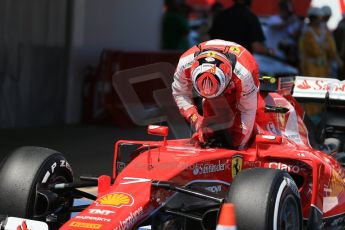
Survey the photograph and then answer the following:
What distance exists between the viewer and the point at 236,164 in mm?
6758

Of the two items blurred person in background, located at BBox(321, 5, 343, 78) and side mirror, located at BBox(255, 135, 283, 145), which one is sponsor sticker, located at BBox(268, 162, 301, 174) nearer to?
side mirror, located at BBox(255, 135, 283, 145)

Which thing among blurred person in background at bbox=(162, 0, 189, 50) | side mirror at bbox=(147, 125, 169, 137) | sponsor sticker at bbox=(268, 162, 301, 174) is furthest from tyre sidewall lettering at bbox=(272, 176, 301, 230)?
blurred person in background at bbox=(162, 0, 189, 50)

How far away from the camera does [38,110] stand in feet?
46.2

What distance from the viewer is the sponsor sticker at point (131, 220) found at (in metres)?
5.64

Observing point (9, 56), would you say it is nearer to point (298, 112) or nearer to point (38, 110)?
point (38, 110)

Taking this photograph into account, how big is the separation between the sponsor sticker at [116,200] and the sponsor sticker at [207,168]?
2.14ft

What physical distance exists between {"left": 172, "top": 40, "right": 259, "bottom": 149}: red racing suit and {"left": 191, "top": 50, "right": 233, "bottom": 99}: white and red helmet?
15cm

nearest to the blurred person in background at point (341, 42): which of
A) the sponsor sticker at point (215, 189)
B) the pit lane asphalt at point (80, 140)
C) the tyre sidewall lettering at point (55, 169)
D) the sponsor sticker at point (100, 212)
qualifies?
the pit lane asphalt at point (80, 140)

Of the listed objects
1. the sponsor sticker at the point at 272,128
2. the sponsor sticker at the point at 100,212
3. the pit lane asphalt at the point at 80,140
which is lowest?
the pit lane asphalt at the point at 80,140

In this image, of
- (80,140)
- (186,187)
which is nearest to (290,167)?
(186,187)

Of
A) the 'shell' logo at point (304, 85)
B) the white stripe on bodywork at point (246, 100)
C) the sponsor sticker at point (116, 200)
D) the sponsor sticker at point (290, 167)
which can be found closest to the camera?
the sponsor sticker at point (116, 200)

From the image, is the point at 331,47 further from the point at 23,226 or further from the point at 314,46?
the point at 23,226

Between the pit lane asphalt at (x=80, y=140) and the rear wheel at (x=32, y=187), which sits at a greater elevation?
the rear wheel at (x=32, y=187)

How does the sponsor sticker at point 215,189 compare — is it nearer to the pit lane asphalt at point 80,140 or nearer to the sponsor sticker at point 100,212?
the sponsor sticker at point 100,212
